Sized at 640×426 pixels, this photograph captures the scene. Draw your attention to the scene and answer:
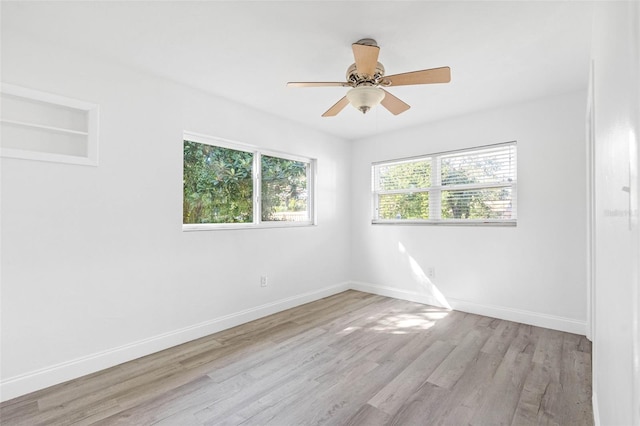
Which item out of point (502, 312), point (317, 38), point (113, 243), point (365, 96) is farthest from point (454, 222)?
point (113, 243)

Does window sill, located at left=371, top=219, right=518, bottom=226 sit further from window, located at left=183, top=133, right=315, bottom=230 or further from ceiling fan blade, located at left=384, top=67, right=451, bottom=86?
ceiling fan blade, located at left=384, top=67, right=451, bottom=86

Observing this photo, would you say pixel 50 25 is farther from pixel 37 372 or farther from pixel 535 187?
pixel 535 187

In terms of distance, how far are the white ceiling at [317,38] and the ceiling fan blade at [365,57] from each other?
9.0 inches

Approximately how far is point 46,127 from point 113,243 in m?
0.96

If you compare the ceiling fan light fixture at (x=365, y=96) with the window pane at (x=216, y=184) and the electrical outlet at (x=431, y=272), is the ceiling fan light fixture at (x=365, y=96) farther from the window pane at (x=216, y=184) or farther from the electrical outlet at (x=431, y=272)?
the electrical outlet at (x=431, y=272)

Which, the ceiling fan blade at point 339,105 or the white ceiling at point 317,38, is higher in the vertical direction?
the white ceiling at point 317,38

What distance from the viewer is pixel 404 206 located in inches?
174

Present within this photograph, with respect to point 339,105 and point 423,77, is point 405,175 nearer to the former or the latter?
point 339,105

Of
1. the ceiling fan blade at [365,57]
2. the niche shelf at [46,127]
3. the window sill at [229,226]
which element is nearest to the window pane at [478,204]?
the window sill at [229,226]

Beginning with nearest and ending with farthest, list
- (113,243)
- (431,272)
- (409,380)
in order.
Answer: (409,380) → (113,243) → (431,272)

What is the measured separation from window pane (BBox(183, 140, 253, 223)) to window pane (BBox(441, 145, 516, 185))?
2.55 metres

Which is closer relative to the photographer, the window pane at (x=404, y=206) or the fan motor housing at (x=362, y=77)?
the fan motor housing at (x=362, y=77)

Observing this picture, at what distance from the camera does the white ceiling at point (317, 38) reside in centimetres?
189

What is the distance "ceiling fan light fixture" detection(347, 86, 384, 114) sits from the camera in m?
2.30
